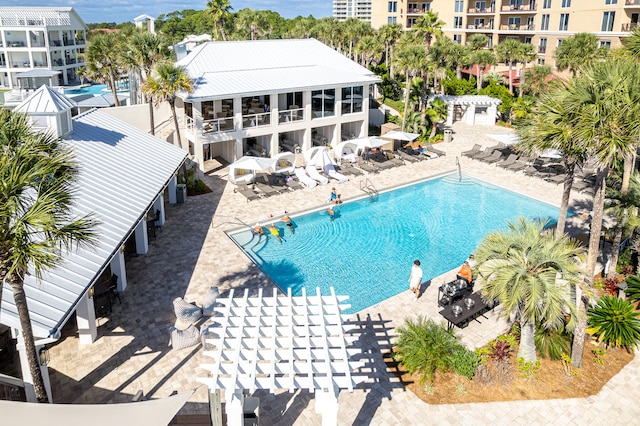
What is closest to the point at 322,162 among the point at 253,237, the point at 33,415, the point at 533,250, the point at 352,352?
the point at 253,237

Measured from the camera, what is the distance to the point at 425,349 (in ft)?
43.3

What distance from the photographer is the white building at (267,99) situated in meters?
29.9

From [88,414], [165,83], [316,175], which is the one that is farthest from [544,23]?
[88,414]

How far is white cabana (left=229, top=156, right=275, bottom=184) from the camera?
26922 millimetres

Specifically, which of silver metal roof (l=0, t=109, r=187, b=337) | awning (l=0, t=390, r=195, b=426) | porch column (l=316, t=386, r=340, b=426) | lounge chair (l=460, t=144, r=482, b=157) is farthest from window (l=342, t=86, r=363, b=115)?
awning (l=0, t=390, r=195, b=426)

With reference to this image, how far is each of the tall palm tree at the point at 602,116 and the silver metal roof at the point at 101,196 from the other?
12844mm

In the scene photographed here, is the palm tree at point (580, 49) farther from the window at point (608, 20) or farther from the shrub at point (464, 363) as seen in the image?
the shrub at point (464, 363)

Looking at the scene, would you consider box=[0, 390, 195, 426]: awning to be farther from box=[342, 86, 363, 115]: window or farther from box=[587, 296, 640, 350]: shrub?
box=[342, 86, 363, 115]: window

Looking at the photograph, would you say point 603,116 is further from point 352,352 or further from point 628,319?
point 352,352

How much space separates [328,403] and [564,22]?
57.8 meters

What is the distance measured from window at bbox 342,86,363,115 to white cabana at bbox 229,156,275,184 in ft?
31.9

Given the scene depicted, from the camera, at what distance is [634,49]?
66.0 feet

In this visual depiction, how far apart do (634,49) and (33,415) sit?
23.8 m

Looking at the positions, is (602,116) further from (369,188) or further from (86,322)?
(369,188)
